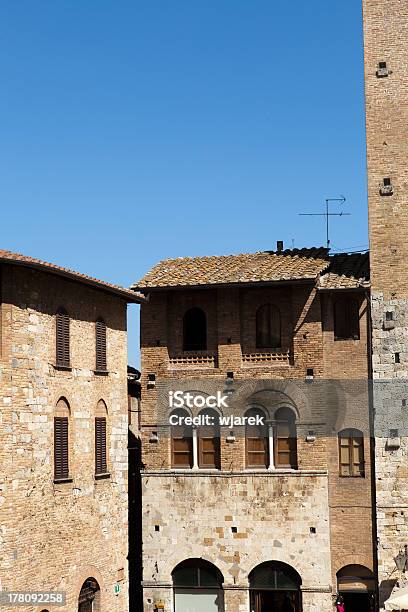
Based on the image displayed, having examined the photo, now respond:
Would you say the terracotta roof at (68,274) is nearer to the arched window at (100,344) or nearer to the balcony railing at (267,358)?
the arched window at (100,344)

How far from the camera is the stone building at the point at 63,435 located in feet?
72.5

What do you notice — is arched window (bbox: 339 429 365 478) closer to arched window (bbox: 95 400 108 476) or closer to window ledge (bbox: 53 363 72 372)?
arched window (bbox: 95 400 108 476)

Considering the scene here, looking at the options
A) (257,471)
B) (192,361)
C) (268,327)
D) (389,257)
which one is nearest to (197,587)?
(257,471)

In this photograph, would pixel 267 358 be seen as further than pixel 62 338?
Yes

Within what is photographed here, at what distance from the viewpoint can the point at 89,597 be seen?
2584cm

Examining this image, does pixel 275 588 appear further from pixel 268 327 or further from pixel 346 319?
pixel 346 319

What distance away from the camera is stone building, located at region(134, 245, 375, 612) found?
1115 inches

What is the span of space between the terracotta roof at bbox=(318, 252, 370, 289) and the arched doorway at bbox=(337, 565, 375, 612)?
7.92 meters

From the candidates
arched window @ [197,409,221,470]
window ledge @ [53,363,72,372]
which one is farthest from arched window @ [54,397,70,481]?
arched window @ [197,409,221,470]

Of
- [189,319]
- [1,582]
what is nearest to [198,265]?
[189,319]

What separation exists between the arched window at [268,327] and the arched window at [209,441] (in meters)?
2.56

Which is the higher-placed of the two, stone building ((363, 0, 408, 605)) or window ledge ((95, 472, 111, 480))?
stone building ((363, 0, 408, 605))

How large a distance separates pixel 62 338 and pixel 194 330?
6471 millimetres

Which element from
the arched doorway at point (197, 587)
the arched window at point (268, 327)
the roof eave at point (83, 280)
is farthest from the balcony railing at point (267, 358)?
the arched doorway at point (197, 587)
